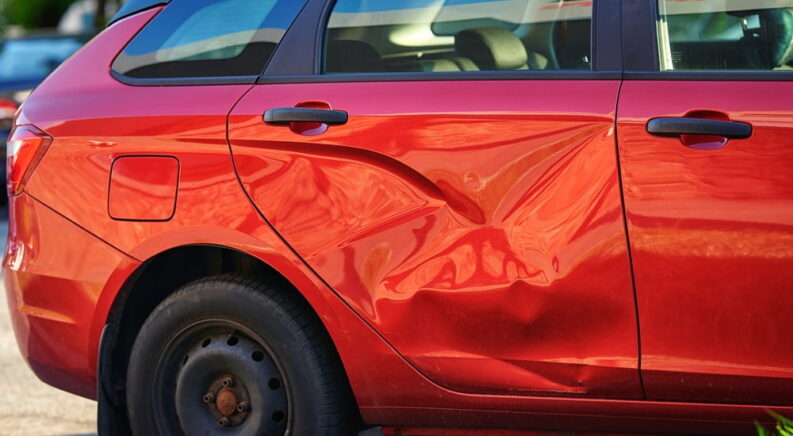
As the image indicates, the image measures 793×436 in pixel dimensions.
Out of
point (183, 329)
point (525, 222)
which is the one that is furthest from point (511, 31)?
point (183, 329)

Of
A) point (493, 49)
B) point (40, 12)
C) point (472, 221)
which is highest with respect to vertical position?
point (40, 12)

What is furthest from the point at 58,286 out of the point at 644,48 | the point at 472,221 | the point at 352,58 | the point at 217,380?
the point at 644,48

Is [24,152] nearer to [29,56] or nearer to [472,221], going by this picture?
[472,221]

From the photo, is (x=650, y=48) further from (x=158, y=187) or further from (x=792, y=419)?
(x=158, y=187)

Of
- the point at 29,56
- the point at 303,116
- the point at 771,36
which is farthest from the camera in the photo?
the point at 29,56

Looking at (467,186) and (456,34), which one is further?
(456,34)

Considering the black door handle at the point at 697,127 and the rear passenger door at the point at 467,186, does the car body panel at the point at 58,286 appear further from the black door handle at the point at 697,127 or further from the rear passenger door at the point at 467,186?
the black door handle at the point at 697,127

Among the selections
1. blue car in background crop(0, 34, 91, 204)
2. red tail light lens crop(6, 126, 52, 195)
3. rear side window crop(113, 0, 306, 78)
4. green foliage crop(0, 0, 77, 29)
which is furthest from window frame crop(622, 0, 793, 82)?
green foliage crop(0, 0, 77, 29)

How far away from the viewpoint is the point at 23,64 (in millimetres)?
12414

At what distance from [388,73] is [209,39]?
23.9 inches

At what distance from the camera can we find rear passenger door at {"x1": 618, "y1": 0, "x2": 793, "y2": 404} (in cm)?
319

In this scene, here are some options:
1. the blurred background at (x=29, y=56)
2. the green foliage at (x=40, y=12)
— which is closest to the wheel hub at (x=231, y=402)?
the blurred background at (x=29, y=56)

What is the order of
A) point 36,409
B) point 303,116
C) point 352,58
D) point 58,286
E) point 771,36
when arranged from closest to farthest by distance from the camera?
point 771,36 < point 303,116 < point 352,58 < point 58,286 < point 36,409

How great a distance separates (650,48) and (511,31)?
1.57ft
